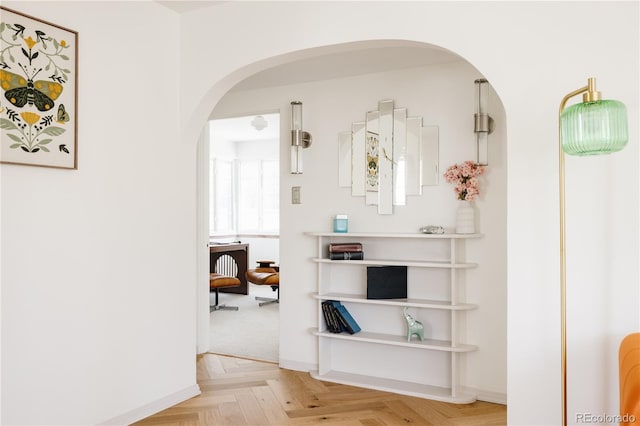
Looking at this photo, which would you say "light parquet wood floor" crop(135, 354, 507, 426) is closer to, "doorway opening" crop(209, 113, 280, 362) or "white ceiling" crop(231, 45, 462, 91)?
"white ceiling" crop(231, 45, 462, 91)

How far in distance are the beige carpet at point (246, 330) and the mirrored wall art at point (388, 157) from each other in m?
1.74

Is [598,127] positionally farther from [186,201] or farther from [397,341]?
[186,201]

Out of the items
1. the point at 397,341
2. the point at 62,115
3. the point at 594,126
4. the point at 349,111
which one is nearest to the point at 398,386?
the point at 397,341

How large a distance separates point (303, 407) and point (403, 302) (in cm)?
100

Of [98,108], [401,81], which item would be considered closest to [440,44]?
[401,81]

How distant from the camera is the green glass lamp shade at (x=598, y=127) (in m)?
1.77

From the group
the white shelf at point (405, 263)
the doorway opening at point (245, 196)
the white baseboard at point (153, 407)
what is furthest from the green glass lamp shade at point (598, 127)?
the doorway opening at point (245, 196)

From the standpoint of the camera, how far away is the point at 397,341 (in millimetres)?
3635

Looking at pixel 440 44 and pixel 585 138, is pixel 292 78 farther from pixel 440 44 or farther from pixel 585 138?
pixel 585 138

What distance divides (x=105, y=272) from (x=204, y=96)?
4.22ft

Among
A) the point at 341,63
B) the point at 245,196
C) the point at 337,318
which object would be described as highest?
the point at 341,63

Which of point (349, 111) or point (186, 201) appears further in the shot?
point (349, 111)

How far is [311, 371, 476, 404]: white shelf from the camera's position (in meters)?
3.45

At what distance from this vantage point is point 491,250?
11.4ft
